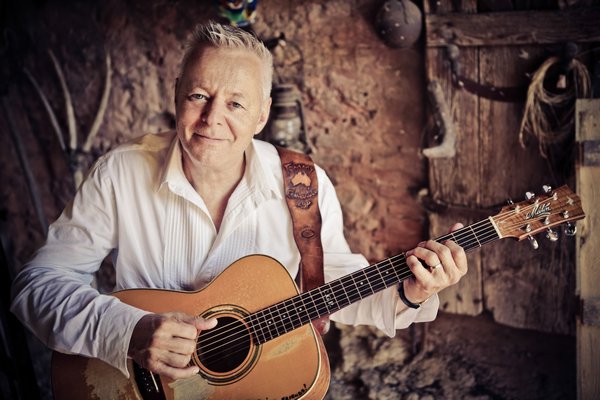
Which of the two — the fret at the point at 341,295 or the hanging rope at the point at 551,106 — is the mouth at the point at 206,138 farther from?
the hanging rope at the point at 551,106

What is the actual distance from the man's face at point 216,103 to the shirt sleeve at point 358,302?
17.6 inches

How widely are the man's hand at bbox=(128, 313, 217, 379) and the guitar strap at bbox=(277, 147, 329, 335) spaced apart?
1.63 ft

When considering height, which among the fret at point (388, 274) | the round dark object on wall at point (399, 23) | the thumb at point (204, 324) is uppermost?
the round dark object on wall at point (399, 23)

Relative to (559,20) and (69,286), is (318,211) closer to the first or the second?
(69,286)

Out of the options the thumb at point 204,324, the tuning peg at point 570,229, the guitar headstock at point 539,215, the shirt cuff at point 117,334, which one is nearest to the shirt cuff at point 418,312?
the guitar headstock at point 539,215

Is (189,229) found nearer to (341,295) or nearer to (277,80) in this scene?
(341,295)

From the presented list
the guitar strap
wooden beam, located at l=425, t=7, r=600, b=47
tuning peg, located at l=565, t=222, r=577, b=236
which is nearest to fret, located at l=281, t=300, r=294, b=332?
the guitar strap

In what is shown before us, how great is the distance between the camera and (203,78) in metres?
1.95

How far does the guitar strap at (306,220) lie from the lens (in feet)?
6.94

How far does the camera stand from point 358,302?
2.13 meters

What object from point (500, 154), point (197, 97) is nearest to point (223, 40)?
point (197, 97)

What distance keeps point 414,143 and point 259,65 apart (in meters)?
1.28

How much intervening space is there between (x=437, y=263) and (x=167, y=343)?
37.2 inches

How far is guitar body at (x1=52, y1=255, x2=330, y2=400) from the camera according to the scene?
1835mm
